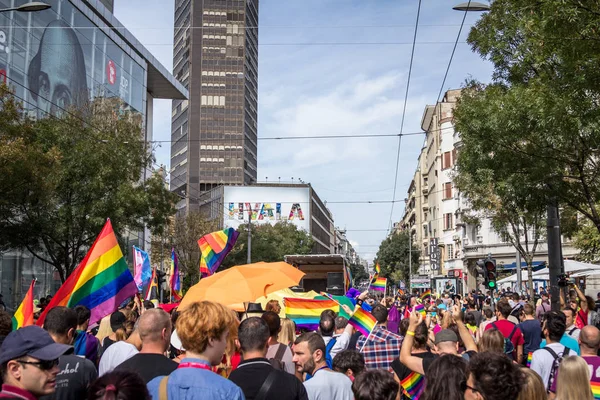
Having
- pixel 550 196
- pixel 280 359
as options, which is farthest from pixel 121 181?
pixel 280 359

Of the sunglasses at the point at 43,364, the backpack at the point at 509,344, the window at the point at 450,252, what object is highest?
the window at the point at 450,252

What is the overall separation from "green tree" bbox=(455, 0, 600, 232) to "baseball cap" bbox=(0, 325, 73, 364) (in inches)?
320

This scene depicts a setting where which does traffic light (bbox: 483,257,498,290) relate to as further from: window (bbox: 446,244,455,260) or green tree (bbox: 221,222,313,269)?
window (bbox: 446,244,455,260)

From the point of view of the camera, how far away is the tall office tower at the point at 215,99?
114875mm

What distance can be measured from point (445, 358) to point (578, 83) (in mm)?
7578

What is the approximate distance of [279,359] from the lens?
5.98 meters

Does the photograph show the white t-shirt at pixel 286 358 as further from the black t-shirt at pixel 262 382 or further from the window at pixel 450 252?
the window at pixel 450 252

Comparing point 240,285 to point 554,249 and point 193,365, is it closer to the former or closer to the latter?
point 193,365

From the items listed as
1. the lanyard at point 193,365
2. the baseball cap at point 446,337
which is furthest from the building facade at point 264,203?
the lanyard at point 193,365

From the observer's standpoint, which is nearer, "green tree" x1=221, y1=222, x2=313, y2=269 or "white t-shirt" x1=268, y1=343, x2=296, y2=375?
"white t-shirt" x1=268, y1=343, x2=296, y2=375

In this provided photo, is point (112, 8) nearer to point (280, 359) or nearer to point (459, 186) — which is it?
point (459, 186)

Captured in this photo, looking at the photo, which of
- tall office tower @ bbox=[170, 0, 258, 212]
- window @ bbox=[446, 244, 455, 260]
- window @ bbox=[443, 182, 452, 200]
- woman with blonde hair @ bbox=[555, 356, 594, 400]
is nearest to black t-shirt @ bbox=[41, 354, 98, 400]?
woman with blonde hair @ bbox=[555, 356, 594, 400]

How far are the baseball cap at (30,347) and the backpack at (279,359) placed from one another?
2.70 meters

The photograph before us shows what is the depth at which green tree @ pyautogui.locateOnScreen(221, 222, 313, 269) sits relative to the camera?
210ft
